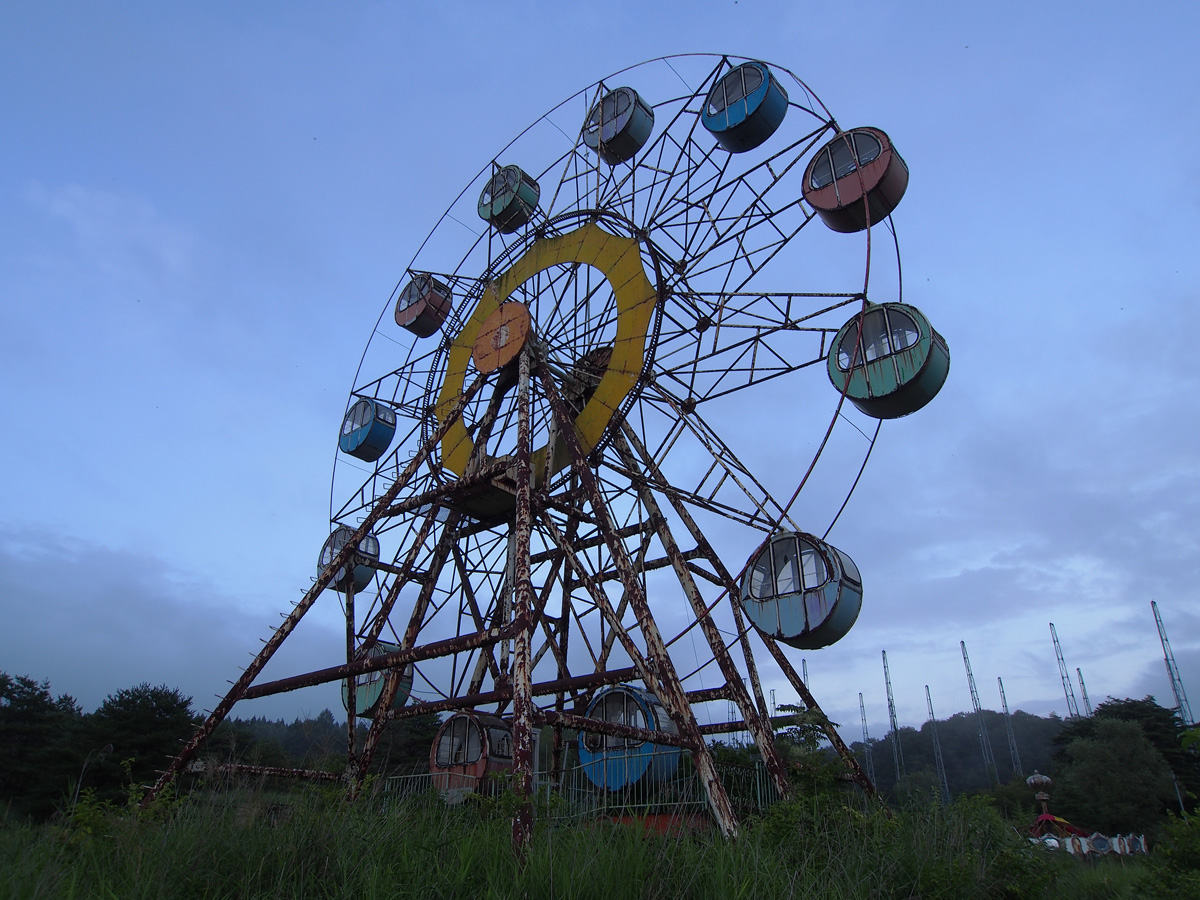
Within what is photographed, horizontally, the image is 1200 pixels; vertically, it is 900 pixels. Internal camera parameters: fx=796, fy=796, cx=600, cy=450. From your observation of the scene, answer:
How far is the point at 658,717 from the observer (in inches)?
614

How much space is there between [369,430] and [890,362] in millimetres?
12092

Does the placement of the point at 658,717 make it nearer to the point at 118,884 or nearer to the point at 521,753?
the point at 521,753

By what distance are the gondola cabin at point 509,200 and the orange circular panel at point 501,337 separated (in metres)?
4.93

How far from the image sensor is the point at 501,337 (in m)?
16.1

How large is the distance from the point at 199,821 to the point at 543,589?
9.89m

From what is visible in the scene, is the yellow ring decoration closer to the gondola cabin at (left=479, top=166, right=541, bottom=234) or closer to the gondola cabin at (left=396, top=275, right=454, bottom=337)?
the gondola cabin at (left=479, top=166, right=541, bottom=234)

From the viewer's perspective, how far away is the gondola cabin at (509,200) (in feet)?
67.3

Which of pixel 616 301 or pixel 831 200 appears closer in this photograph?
pixel 831 200

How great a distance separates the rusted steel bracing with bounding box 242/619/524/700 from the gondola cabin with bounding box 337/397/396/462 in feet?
23.6

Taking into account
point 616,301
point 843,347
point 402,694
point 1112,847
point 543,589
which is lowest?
point 1112,847

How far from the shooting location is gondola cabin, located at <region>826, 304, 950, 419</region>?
12148mm

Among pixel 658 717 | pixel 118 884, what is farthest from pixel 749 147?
pixel 118 884

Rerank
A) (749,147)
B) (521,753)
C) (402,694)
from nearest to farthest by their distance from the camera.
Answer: (521,753), (749,147), (402,694)

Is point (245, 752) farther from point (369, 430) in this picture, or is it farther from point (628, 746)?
point (628, 746)
